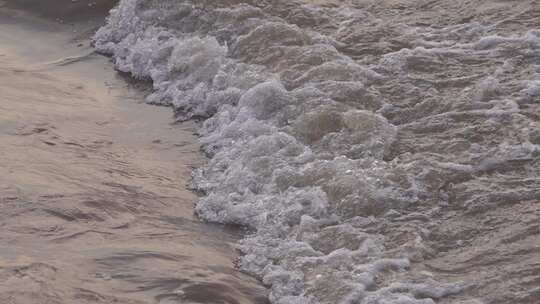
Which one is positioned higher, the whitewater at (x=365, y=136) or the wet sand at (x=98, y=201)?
the whitewater at (x=365, y=136)

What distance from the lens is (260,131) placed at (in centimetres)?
548

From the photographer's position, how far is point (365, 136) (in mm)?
5113

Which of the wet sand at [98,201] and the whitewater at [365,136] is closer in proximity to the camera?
the wet sand at [98,201]

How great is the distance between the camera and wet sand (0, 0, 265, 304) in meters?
3.83

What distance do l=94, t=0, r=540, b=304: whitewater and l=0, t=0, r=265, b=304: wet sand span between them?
0.20 meters

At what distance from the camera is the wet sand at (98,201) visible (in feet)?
12.6

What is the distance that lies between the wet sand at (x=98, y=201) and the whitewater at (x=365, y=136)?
0.66 ft

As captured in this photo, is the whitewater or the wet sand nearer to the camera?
the wet sand

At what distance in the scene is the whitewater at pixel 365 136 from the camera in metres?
3.94

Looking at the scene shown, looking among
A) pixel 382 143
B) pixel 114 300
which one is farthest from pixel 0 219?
pixel 382 143

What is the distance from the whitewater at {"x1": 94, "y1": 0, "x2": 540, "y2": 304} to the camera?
3941 mm

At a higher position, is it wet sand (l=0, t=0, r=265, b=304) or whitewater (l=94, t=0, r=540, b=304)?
whitewater (l=94, t=0, r=540, b=304)

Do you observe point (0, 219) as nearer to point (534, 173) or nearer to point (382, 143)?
point (382, 143)

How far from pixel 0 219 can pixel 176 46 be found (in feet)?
10.1
